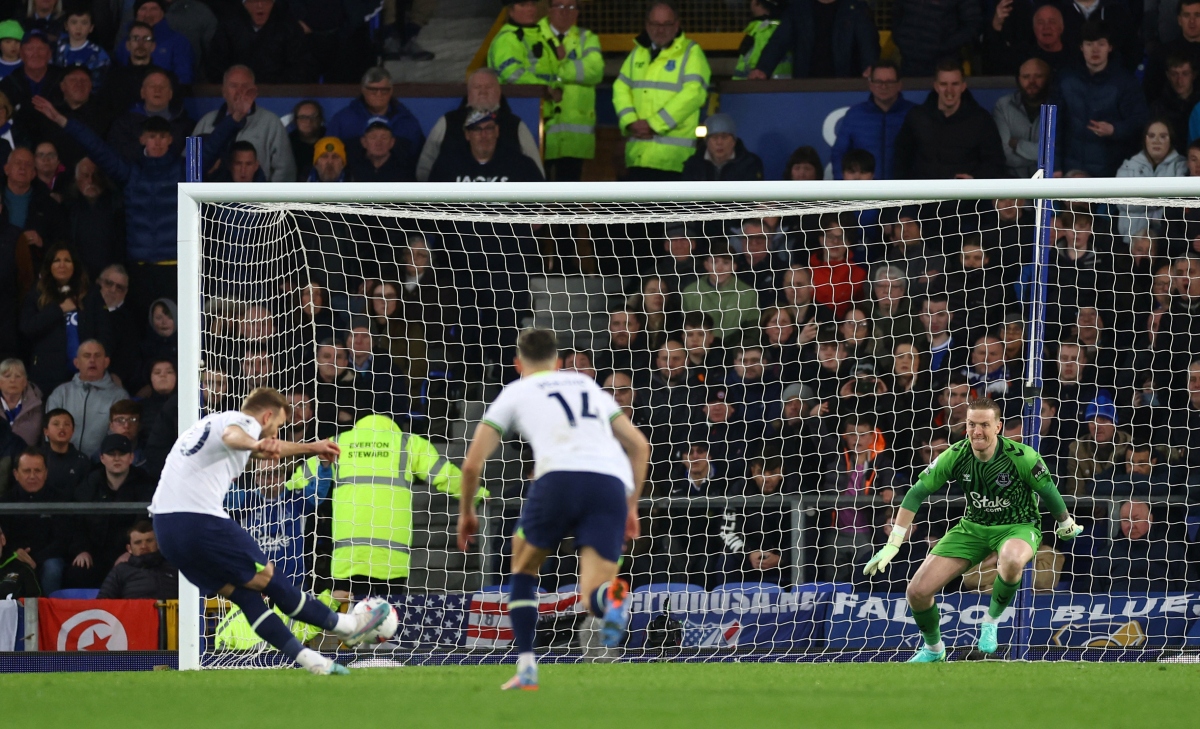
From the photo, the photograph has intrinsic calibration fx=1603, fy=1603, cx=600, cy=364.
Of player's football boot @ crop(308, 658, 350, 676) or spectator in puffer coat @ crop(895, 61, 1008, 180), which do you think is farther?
spectator in puffer coat @ crop(895, 61, 1008, 180)

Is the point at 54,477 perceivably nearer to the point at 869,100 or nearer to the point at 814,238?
the point at 814,238

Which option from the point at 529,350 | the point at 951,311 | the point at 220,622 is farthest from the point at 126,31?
the point at 529,350

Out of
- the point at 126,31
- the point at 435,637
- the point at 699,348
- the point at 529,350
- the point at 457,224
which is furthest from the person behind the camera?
the point at 126,31

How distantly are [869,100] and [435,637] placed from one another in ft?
18.6

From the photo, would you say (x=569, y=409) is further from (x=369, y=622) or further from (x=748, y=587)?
(x=748, y=587)

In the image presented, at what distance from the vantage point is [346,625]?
8.55m

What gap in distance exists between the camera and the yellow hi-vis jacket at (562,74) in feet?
44.7

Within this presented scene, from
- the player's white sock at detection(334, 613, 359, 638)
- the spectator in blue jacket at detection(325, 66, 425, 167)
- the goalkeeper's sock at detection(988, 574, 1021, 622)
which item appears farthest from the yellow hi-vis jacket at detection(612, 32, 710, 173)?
the player's white sock at detection(334, 613, 359, 638)

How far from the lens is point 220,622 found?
10281 millimetres

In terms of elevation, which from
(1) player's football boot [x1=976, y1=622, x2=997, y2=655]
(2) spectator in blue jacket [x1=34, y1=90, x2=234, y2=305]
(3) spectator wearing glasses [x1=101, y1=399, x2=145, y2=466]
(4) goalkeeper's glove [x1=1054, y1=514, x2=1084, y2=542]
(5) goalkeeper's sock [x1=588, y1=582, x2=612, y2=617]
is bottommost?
(1) player's football boot [x1=976, y1=622, x2=997, y2=655]

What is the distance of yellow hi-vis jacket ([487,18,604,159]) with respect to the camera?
1362 cm

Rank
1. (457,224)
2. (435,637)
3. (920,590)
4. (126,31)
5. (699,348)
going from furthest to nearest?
(126,31) < (457,224) < (699,348) < (435,637) < (920,590)

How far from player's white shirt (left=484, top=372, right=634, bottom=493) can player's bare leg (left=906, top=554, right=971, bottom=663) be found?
10.5 ft

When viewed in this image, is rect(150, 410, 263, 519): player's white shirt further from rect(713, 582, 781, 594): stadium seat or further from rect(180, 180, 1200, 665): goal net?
rect(713, 582, 781, 594): stadium seat
